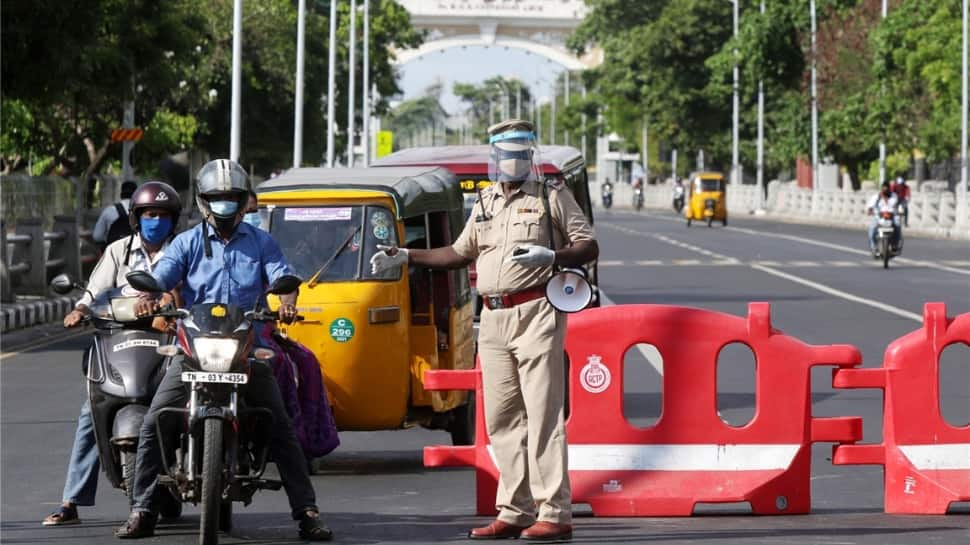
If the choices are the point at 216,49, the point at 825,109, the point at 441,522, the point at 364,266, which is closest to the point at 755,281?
the point at 364,266

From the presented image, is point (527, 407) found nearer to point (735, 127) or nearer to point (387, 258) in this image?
point (387, 258)

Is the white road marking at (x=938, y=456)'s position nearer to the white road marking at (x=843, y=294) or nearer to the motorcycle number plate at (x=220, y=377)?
the motorcycle number plate at (x=220, y=377)

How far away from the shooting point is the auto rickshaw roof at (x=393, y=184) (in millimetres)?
12078

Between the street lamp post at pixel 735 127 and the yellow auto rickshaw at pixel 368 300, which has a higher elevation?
the street lamp post at pixel 735 127

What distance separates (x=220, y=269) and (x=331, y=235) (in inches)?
129

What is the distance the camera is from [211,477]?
8.12 metres

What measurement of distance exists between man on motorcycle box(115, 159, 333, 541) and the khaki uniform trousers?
2.83ft

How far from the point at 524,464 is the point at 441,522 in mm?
985

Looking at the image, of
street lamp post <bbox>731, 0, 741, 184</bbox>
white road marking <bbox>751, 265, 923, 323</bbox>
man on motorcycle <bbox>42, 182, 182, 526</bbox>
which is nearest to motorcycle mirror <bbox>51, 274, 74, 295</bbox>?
man on motorcycle <bbox>42, 182, 182, 526</bbox>

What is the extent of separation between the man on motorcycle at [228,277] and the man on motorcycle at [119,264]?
1.48 ft

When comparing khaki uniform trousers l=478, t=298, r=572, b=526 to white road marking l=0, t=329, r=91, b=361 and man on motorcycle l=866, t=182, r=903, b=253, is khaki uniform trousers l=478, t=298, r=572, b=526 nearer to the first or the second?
white road marking l=0, t=329, r=91, b=361

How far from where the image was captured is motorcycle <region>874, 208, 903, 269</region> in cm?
3597

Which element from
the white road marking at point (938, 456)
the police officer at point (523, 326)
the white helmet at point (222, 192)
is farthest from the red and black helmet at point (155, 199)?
the white road marking at point (938, 456)

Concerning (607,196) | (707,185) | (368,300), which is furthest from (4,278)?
(607,196)
